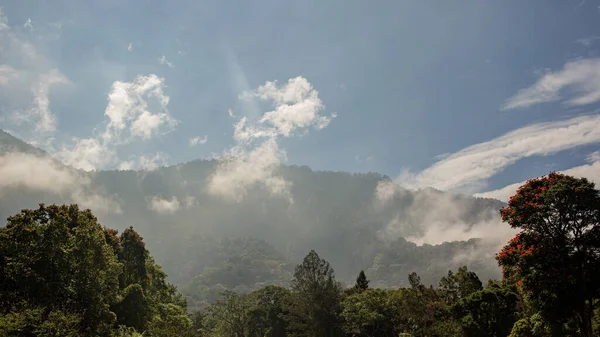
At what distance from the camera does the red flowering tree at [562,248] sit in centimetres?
2012

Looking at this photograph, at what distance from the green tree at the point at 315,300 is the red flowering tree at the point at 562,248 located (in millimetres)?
37252

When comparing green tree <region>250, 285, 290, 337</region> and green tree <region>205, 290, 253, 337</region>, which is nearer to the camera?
green tree <region>250, 285, 290, 337</region>

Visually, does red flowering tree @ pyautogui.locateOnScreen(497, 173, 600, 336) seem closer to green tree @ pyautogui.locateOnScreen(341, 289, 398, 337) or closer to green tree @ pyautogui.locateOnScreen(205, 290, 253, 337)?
green tree @ pyautogui.locateOnScreen(341, 289, 398, 337)

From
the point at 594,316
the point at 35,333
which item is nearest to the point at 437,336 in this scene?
the point at 594,316

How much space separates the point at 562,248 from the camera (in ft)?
67.5

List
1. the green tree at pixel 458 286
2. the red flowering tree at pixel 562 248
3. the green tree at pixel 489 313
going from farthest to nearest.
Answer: the green tree at pixel 458 286 → the green tree at pixel 489 313 → the red flowering tree at pixel 562 248

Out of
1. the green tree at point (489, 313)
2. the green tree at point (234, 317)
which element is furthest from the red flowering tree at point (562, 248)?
the green tree at point (234, 317)

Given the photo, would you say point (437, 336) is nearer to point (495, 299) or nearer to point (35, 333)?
point (495, 299)

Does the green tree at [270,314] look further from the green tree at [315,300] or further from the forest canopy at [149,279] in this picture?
the forest canopy at [149,279]

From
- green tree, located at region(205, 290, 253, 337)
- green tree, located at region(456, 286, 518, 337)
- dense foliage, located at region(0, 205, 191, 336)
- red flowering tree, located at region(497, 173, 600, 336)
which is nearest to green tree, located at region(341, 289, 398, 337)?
green tree, located at region(456, 286, 518, 337)

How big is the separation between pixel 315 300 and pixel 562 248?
132 feet

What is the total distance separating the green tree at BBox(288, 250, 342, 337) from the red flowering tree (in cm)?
3725

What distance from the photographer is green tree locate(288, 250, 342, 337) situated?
54.3 meters

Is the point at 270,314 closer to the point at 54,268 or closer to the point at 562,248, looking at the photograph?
the point at 54,268
